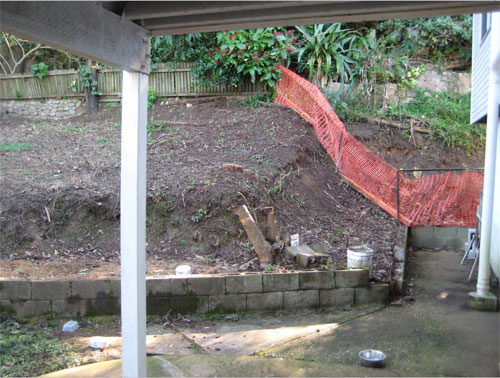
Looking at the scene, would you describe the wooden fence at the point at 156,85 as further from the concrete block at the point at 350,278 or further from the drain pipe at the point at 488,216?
the concrete block at the point at 350,278

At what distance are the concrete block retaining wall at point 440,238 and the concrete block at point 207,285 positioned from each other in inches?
189

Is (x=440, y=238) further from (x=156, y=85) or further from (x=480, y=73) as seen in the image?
(x=156, y=85)

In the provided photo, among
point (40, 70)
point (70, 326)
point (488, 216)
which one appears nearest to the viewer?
point (70, 326)

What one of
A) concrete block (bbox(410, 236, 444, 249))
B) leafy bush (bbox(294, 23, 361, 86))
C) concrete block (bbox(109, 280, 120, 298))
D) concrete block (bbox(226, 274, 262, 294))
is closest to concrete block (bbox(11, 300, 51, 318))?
concrete block (bbox(109, 280, 120, 298))

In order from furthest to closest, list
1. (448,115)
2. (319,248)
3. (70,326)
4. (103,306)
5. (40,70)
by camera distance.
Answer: (448,115) → (40,70) → (319,248) → (103,306) → (70,326)

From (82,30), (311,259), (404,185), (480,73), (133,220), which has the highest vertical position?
(480,73)

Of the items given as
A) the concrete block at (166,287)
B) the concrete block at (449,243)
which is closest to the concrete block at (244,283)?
the concrete block at (166,287)

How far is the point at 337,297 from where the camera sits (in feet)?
17.6

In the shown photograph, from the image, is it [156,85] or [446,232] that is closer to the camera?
[446,232]

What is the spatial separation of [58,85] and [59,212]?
5796 millimetres

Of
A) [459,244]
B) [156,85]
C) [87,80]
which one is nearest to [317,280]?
[459,244]

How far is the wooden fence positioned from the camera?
10609 millimetres

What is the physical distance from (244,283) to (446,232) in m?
5.16

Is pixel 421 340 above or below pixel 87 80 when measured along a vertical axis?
below
